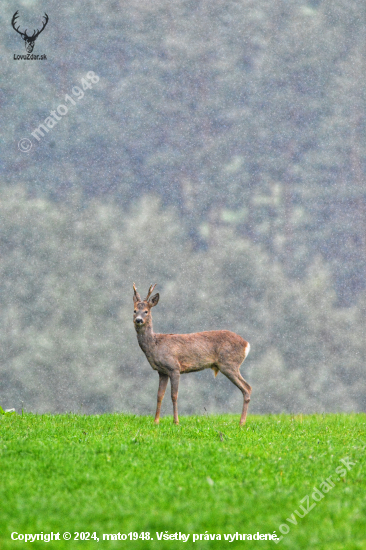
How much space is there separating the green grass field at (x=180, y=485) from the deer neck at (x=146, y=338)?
7.16 feet

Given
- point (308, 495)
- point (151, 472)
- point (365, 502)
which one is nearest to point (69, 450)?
point (151, 472)

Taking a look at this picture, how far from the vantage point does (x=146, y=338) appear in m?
14.2

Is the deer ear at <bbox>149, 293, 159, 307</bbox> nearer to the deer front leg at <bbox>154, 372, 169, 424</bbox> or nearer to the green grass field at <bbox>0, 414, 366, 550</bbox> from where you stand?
the deer front leg at <bbox>154, 372, 169, 424</bbox>

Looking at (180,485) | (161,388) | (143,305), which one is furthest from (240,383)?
(180,485)

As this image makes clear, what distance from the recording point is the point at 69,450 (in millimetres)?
9516

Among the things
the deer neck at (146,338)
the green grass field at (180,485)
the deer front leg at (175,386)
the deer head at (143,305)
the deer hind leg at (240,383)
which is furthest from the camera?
the deer hind leg at (240,383)

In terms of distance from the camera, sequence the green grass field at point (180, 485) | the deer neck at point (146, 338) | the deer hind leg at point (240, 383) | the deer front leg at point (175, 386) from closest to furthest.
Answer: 1. the green grass field at point (180, 485)
2. the deer front leg at point (175, 386)
3. the deer neck at point (146, 338)
4. the deer hind leg at point (240, 383)

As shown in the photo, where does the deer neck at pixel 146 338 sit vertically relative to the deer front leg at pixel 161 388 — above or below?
above

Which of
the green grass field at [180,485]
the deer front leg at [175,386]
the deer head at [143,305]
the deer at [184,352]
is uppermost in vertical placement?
the deer head at [143,305]

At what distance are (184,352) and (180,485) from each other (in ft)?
21.6

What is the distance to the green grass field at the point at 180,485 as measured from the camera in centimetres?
594

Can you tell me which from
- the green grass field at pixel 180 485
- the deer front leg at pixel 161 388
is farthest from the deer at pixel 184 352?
the green grass field at pixel 180 485

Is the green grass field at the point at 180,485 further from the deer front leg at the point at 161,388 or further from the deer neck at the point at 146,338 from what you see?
the deer neck at the point at 146,338

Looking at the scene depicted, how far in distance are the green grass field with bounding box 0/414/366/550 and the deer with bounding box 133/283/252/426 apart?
184cm
